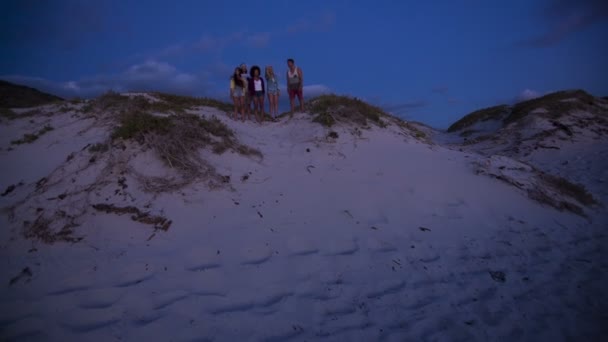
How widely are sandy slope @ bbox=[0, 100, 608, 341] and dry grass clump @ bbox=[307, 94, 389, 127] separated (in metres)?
1.97

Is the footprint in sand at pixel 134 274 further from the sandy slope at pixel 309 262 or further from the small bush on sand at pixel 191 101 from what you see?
the small bush on sand at pixel 191 101

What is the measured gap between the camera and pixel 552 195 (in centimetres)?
575

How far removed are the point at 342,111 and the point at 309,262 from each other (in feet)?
17.7

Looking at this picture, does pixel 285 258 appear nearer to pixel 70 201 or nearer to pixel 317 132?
pixel 70 201

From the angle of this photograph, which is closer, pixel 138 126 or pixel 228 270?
pixel 228 270

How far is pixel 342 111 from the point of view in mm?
8125

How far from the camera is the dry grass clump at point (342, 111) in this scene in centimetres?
782

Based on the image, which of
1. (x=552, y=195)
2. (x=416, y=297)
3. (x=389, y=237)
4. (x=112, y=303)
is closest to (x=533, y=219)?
(x=552, y=195)

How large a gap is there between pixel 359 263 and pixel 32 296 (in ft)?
11.3

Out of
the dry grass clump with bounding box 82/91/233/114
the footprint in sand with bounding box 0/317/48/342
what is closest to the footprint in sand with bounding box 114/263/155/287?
the footprint in sand with bounding box 0/317/48/342

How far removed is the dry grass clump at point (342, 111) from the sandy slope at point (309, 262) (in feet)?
6.47

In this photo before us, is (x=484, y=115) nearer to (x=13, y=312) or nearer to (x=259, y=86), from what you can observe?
(x=259, y=86)

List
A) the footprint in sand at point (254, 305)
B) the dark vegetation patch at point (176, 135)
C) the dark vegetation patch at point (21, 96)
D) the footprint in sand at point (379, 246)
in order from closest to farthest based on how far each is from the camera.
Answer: the footprint in sand at point (254, 305)
the footprint in sand at point (379, 246)
the dark vegetation patch at point (176, 135)
the dark vegetation patch at point (21, 96)

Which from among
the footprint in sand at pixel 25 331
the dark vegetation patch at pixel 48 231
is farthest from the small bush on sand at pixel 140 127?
the footprint in sand at pixel 25 331
